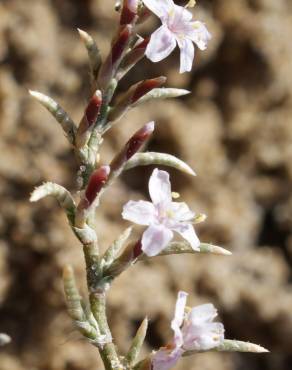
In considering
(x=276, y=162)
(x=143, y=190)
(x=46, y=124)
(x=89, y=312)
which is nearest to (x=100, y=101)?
(x=89, y=312)

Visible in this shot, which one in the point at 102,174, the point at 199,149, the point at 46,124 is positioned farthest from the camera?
the point at 199,149

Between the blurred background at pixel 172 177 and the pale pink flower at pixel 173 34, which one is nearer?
the pale pink flower at pixel 173 34

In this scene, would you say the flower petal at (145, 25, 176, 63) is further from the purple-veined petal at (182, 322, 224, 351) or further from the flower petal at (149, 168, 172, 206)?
the purple-veined petal at (182, 322, 224, 351)

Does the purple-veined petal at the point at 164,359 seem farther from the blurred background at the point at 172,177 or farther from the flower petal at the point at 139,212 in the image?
the blurred background at the point at 172,177

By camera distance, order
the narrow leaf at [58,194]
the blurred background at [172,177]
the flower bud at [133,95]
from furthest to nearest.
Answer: the blurred background at [172,177]
the flower bud at [133,95]
the narrow leaf at [58,194]

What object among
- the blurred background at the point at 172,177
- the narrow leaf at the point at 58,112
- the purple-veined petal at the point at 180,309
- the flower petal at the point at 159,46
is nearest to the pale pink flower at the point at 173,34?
the flower petal at the point at 159,46

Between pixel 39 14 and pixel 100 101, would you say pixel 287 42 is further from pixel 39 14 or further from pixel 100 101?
pixel 100 101
